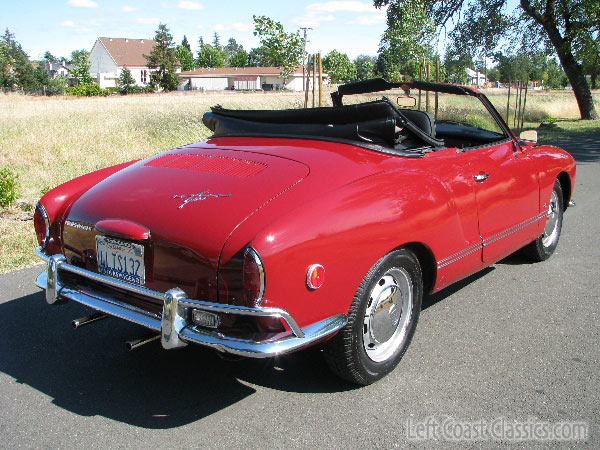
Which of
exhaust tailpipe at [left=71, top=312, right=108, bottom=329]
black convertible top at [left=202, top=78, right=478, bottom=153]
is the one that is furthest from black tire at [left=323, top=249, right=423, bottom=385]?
exhaust tailpipe at [left=71, top=312, right=108, bottom=329]

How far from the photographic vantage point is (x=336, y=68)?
77.6 meters

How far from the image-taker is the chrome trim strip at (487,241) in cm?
338

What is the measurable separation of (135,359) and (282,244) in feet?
4.92

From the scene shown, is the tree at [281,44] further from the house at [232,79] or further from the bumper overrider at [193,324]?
the house at [232,79]

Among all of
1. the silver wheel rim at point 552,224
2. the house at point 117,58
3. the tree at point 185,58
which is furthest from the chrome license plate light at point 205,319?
the tree at point 185,58

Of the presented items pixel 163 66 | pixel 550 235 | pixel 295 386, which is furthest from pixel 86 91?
pixel 295 386

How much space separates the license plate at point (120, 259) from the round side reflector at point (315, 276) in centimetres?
83

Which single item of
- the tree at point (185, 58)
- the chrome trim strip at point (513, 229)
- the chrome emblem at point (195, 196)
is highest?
the tree at point (185, 58)

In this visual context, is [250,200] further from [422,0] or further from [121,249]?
[422,0]

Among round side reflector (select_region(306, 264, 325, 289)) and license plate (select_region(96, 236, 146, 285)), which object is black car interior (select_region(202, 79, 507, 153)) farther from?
license plate (select_region(96, 236, 146, 285))

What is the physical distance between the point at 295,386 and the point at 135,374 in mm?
914

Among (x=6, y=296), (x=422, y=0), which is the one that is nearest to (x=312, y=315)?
(x=6, y=296)

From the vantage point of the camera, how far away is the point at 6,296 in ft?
14.2

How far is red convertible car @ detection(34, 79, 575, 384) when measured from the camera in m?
2.48
